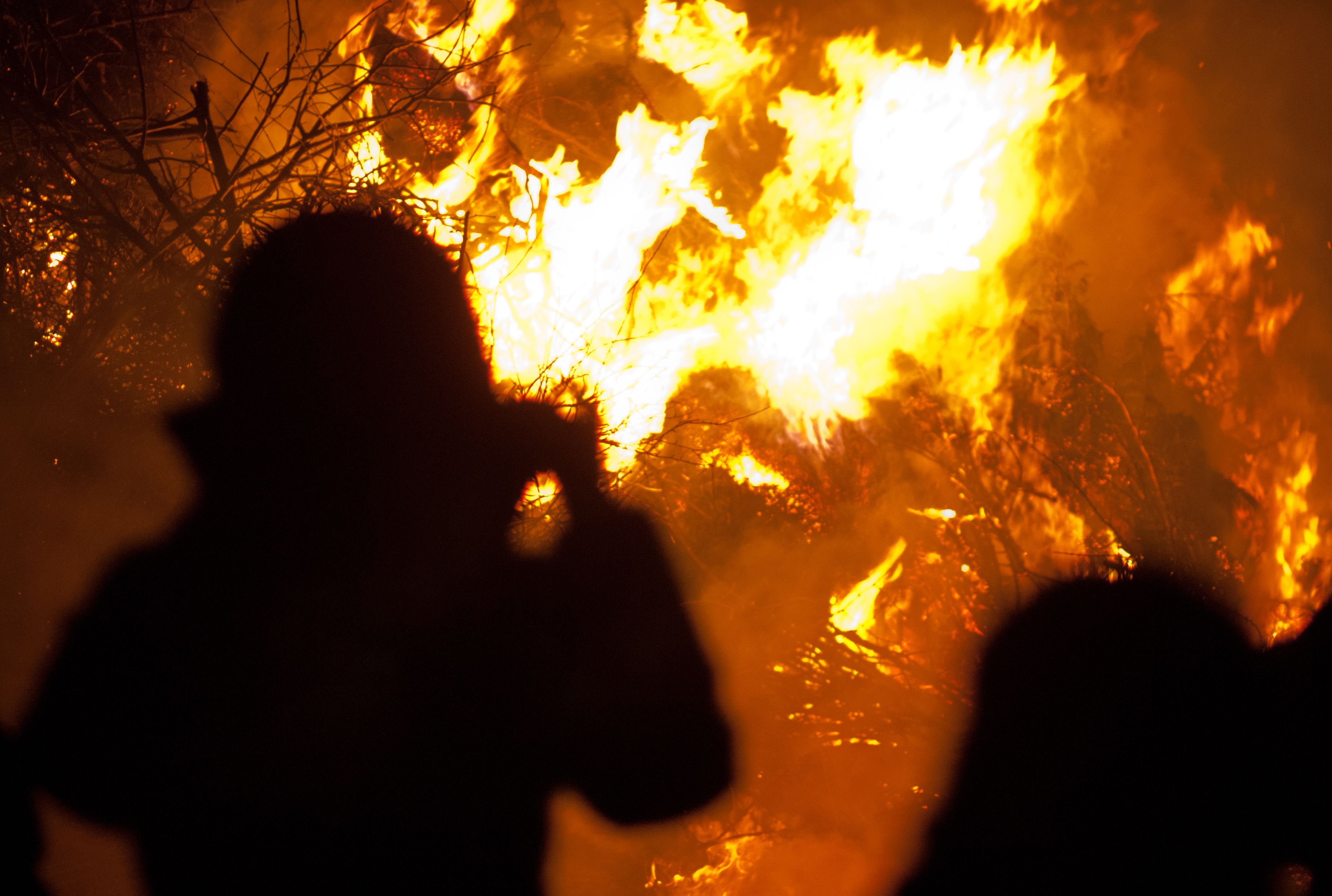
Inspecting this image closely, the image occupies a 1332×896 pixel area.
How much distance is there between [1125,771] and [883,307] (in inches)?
105

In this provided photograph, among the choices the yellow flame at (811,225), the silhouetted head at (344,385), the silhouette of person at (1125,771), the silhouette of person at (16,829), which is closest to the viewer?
the silhouetted head at (344,385)

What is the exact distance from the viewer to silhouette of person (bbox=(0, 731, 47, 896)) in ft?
8.96

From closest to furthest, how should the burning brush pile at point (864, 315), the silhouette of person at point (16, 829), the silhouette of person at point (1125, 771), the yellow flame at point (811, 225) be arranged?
the silhouette of person at point (16, 829)
the silhouette of person at point (1125, 771)
the burning brush pile at point (864, 315)
the yellow flame at point (811, 225)

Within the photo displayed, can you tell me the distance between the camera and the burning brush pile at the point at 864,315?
3.73 m

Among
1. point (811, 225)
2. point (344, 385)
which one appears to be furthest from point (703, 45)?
point (344, 385)

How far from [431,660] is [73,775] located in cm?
159

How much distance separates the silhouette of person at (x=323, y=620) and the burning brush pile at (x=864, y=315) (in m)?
1.02

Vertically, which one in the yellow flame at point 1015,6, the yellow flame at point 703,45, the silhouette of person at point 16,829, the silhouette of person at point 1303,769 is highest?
the yellow flame at point 703,45

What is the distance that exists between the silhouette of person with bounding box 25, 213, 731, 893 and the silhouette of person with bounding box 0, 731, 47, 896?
0.30 ft

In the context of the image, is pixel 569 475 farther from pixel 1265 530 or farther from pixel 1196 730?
pixel 1265 530

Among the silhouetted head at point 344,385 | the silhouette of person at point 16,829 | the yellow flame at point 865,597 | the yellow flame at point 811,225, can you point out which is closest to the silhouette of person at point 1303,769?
the yellow flame at point 865,597

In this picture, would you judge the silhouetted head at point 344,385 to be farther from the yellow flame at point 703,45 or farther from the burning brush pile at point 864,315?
the yellow flame at point 703,45

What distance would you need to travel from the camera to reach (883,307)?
396 cm

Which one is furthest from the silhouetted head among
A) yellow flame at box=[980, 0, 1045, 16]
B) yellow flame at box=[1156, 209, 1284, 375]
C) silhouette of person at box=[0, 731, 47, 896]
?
yellow flame at box=[1156, 209, 1284, 375]
